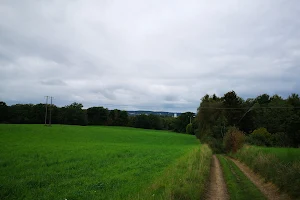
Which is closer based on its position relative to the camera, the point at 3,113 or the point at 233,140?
the point at 233,140


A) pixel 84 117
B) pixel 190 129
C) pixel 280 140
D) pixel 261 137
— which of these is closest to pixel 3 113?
pixel 84 117

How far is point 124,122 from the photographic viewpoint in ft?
484

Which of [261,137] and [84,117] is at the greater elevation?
[84,117]

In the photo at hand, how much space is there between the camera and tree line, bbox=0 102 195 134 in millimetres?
107400

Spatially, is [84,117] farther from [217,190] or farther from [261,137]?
[217,190]

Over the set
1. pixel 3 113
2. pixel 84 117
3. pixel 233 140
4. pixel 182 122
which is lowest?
pixel 233 140

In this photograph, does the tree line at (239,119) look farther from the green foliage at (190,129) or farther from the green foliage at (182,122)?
the green foliage at (182,122)

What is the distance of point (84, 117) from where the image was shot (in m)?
128

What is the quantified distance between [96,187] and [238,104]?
63.0m

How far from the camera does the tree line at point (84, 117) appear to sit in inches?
4228

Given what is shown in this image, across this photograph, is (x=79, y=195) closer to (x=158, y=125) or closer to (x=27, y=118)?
(x=27, y=118)

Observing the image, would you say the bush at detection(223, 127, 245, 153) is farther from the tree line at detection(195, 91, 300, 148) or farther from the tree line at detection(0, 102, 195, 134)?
the tree line at detection(0, 102, 195, 134)

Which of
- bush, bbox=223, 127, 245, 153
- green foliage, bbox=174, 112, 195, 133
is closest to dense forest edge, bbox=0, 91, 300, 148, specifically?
bush, bbox=223, 127, 245, 153

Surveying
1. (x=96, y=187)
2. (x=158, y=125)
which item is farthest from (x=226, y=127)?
(x=158, y=125)
